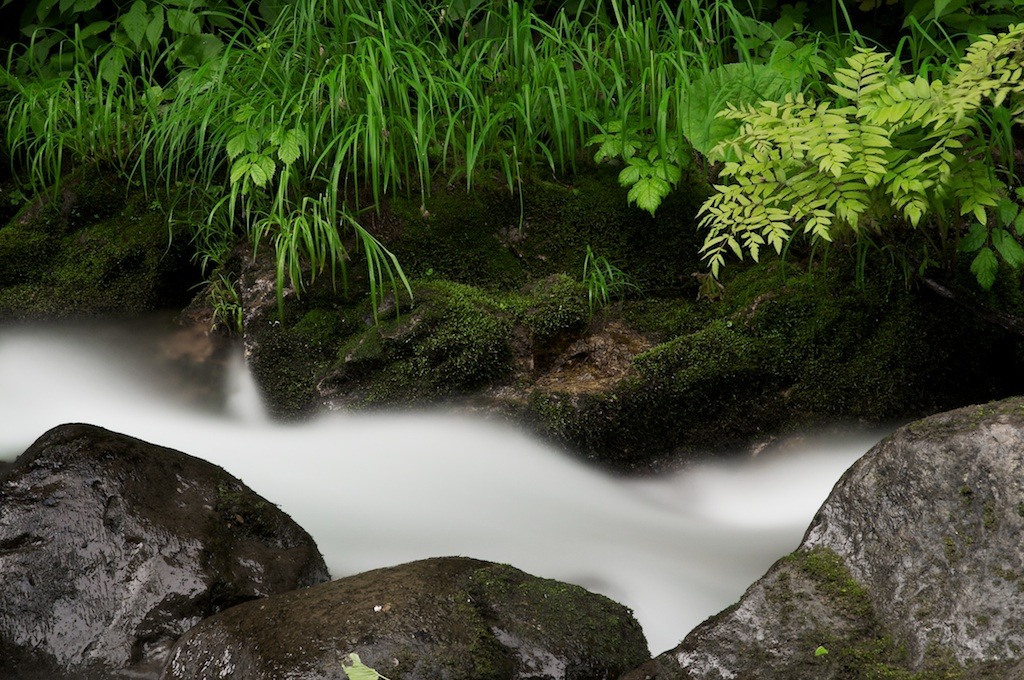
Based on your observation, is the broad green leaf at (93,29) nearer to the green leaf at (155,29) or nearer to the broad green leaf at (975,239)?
the green leaf at (155,29)

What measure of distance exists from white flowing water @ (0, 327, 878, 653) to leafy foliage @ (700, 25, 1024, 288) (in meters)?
0.94

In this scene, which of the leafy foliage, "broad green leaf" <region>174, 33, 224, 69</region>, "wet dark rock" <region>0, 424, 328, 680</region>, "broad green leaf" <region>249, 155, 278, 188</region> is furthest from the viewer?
"broad green leaf" <region>174, 33, 224, 69</region>

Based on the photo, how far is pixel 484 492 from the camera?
3.47m

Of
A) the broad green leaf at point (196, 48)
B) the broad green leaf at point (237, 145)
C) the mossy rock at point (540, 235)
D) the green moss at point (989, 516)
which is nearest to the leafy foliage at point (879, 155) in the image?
the mossy rock at point (540, 235)

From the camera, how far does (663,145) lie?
13.1 ft

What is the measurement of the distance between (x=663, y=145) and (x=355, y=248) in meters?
1.37

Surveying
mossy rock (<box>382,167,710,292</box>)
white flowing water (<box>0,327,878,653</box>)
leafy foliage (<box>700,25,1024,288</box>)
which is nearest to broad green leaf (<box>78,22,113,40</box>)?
white flowing water (<box>0,327,878,653</box>)

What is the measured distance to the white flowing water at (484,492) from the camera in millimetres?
3141

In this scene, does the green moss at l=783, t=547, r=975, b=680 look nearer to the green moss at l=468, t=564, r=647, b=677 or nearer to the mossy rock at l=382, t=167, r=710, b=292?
the green moss at l=468, t=564, r=647, b=677

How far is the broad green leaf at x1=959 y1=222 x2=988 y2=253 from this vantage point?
331cm

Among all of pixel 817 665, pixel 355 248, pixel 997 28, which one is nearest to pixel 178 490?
pixel 355 248

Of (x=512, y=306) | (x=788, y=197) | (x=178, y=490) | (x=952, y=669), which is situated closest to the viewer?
(x=952, y=669)

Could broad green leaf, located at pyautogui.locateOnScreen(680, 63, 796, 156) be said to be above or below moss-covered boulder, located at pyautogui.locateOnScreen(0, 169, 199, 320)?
above

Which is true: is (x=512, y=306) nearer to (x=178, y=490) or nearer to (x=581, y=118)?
(x=581, y=118)
